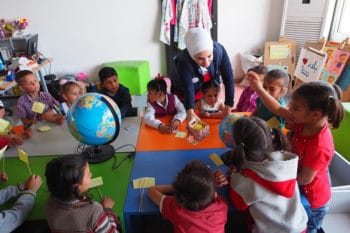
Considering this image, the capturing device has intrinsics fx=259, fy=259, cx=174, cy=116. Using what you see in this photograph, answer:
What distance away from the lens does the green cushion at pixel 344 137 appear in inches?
78.1

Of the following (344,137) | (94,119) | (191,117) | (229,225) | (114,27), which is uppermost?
(114,27)

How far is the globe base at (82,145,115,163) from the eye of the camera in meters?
1.62

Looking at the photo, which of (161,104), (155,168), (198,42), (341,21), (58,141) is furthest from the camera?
(341,21)

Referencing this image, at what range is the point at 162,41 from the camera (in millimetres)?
4648

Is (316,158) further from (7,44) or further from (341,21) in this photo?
(7,44)

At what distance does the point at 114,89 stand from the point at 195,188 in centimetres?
160

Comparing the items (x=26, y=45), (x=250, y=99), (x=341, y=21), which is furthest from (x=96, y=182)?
(x=341, y=21)

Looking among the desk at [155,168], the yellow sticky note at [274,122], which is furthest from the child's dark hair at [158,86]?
the yellow sticky note at [274,122]

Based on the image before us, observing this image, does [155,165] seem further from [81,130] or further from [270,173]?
[270,173]

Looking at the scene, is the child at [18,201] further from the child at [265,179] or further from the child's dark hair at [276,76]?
the child's dark hair at [276,76]

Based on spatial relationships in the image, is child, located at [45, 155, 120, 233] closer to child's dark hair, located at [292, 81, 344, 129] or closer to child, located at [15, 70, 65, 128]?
child's dark hair, located at [292, 81, 344, 129]

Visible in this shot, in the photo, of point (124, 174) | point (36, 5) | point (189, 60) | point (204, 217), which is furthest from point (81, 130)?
point (36, 5)

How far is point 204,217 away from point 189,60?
1180mm

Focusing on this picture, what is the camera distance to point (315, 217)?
4.64 feet
